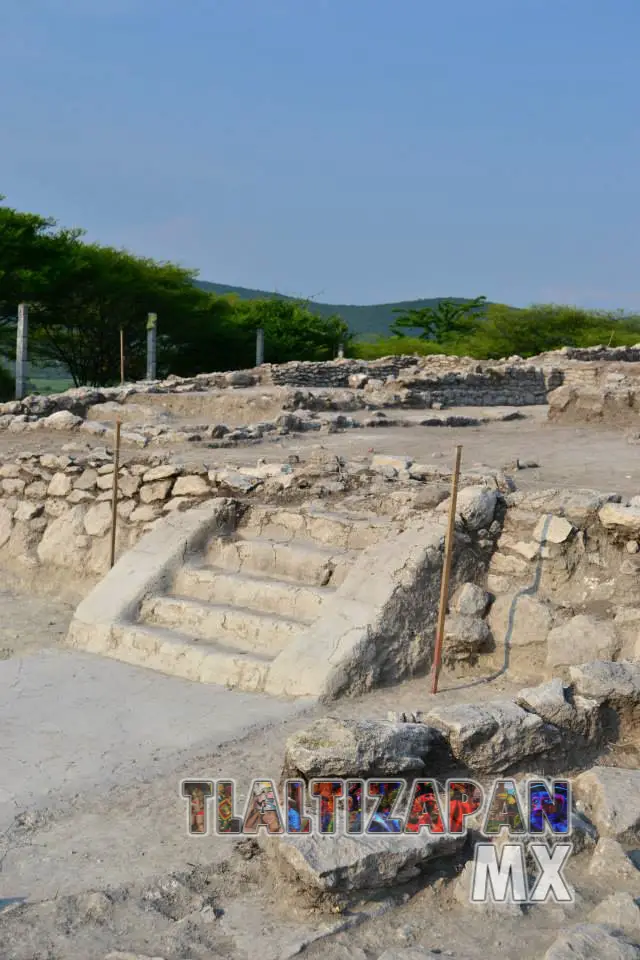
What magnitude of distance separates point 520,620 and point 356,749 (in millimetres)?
1929

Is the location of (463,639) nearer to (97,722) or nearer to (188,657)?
(188,657)

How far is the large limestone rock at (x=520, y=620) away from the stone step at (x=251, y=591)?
34.2 inches

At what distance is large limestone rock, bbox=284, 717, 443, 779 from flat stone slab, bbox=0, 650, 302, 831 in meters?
0.62

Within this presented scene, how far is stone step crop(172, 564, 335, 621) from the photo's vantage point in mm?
5078

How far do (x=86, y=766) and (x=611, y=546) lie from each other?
9.41 feet

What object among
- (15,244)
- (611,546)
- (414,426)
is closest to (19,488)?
(611,546)

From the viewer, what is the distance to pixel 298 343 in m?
27.8

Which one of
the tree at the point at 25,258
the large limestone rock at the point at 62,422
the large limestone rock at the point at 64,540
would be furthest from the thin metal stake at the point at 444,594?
the tree at the point at 25,258

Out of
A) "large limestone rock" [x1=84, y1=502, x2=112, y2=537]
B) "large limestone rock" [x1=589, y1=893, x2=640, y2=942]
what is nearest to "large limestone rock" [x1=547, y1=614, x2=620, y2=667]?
"large limestone rock" [x1=589, y1=893, x2=640, y2=942]

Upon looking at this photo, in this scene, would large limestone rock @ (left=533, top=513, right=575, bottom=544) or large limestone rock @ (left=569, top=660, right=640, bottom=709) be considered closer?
large limestone rock @ (left=569, top=660, right=640, bottom=709)

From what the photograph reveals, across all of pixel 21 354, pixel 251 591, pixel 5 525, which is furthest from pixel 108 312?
pixel 251 591

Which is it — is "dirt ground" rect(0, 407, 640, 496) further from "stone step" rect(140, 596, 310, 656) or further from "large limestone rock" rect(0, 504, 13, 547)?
"stone step" rect(140, 596, 310, 656)

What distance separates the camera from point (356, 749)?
3236mm

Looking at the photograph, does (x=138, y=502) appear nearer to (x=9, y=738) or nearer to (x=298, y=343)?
(x=9, y=738)
